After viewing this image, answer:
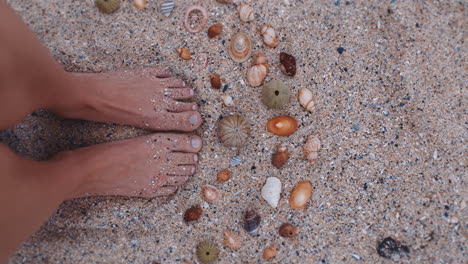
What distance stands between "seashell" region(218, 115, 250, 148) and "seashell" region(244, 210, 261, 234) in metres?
0.48

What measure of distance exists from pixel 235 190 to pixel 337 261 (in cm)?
84

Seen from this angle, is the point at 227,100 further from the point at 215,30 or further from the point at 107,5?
the point at 107,5

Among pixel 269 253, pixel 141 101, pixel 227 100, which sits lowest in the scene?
pixel 269 253

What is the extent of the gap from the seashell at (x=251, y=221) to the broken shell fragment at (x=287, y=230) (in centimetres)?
17

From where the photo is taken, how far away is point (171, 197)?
105 inches

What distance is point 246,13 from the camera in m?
2.62

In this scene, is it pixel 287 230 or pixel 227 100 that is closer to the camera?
pixel 287 230

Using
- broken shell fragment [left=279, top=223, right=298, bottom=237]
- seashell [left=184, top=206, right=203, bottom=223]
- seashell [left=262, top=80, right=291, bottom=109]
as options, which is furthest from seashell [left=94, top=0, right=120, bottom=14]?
broken shell fragment [left=279, top=223, right=298, bottom=237]

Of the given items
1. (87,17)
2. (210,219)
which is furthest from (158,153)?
(87,17)

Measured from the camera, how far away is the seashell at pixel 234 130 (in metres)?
2.53

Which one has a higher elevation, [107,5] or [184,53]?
[107,5]

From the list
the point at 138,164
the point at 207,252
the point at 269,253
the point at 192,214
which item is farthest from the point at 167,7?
the point at 269,253

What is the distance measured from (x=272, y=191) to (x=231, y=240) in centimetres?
44

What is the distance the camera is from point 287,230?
255 centimetres
